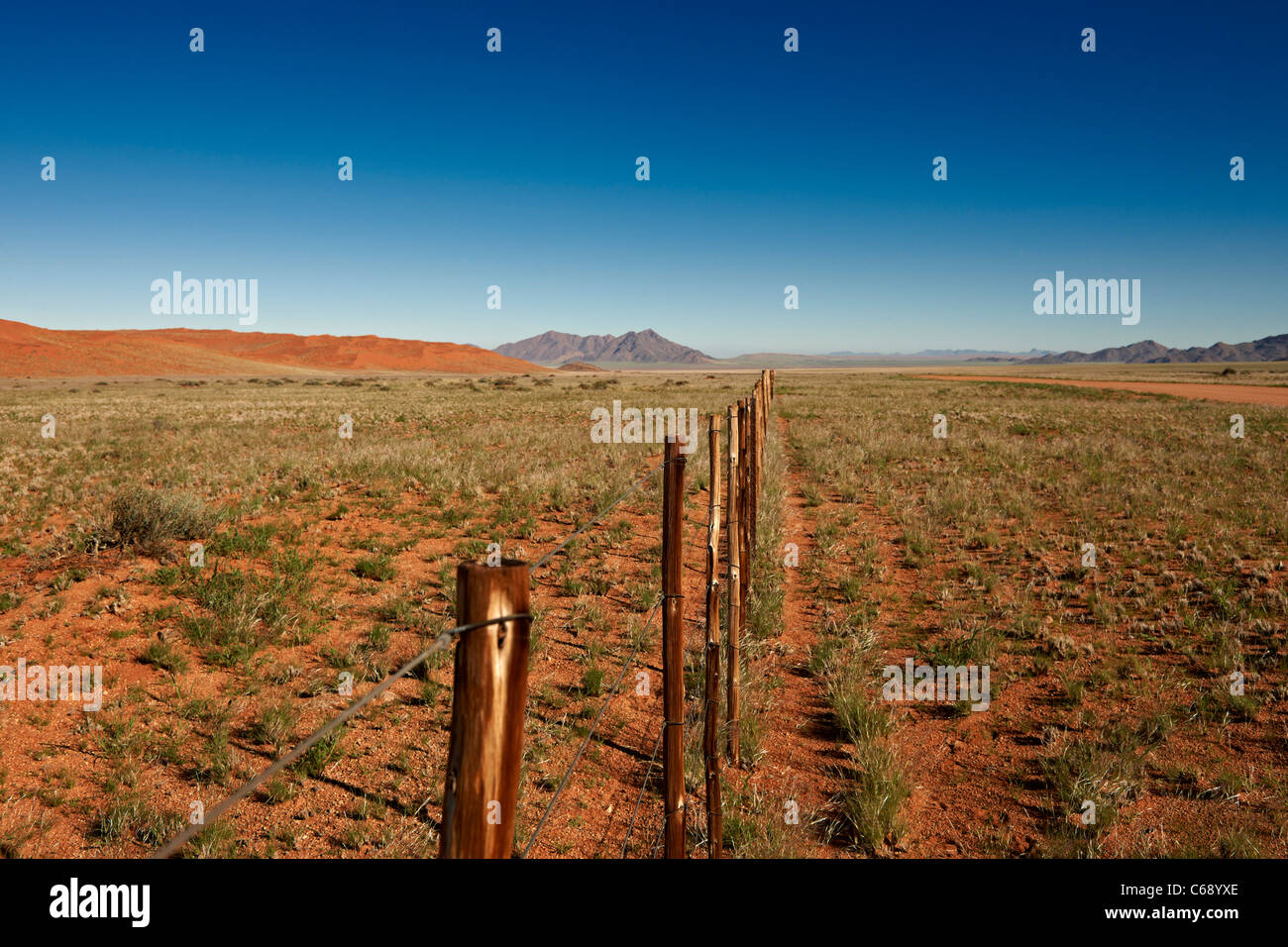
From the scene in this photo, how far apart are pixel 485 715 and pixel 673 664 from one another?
5.43ft


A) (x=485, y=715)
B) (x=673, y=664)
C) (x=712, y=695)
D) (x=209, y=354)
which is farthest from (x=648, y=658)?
(x=209, y=354)

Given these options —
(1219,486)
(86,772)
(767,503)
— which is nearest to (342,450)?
(767,503)

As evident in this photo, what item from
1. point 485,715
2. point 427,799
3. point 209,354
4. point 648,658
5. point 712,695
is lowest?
point 427,799

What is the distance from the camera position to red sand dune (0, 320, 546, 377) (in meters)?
87.2

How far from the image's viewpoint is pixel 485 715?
1706mm

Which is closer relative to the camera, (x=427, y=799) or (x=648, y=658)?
(x=427, y=799)

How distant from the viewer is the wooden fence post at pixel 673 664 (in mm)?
3135

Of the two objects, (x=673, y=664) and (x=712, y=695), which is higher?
(x=673, y=664)

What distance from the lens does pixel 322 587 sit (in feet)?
23.6

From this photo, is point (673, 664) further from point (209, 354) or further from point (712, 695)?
point (209, 354)

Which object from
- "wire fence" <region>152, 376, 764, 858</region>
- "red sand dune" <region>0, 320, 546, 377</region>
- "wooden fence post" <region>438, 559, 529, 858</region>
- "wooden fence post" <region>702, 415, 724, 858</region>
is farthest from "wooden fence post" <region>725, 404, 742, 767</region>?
"red sand dune" <region>0, 320, 546, 377</region>

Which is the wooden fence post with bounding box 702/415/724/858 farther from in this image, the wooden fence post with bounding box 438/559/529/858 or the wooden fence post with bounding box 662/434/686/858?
the wooden fence post with bounding box 438/559/529/858

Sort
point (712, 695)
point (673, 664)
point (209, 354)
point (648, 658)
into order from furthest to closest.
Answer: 1. point (209, 354)
2. point (648, 658)
3. point (712, 695)
4. point (673, 664)

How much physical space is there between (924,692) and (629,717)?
2.45m
